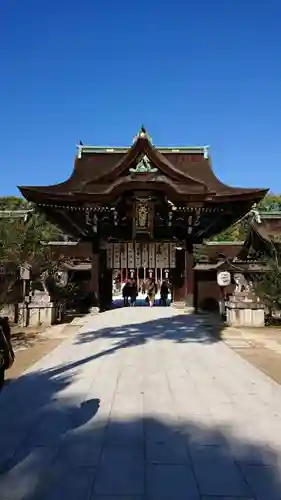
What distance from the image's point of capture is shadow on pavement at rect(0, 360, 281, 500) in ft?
11.0

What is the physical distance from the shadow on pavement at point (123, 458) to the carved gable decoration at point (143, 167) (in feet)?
47.2

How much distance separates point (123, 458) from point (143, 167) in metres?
16.3

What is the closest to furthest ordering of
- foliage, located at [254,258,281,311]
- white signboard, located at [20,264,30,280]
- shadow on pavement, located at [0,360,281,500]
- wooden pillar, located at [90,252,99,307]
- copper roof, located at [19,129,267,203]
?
shadow on pavement, located at [0,360,281,500]
white signboard, located at [20,264,30,280]
foliage, located at [254,258,281,311]
copper roof, located at [19,129,267,203]
wooden pillar, located at [90,252,99,307]

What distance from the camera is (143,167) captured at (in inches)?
758

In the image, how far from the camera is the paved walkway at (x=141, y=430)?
343 centimetres

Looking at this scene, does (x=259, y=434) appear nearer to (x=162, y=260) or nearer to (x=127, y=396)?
(x=127, y=396)

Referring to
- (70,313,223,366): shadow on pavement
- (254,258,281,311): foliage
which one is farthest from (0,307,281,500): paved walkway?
(254,258,281,311): foliage

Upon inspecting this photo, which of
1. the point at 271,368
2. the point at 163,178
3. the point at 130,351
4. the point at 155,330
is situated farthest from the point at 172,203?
the point at 271,368

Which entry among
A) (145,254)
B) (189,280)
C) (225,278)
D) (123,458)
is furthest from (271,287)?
(123,458)

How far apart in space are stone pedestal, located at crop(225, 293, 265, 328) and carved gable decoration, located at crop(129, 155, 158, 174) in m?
6.94

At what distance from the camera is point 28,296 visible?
51.1ft

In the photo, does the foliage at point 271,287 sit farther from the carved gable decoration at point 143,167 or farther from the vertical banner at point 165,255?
the carved gable decoration at point 143,167

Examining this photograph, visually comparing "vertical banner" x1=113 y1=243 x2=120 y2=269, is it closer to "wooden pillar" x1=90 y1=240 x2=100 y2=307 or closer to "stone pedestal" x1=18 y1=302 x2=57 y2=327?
"wooden pillar" x1=90 y1=240 x2=100 y2=307

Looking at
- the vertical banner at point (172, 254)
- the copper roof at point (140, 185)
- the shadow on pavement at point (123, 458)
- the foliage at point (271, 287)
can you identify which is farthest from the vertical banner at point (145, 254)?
the shadow on pavement at point (123, 458)
